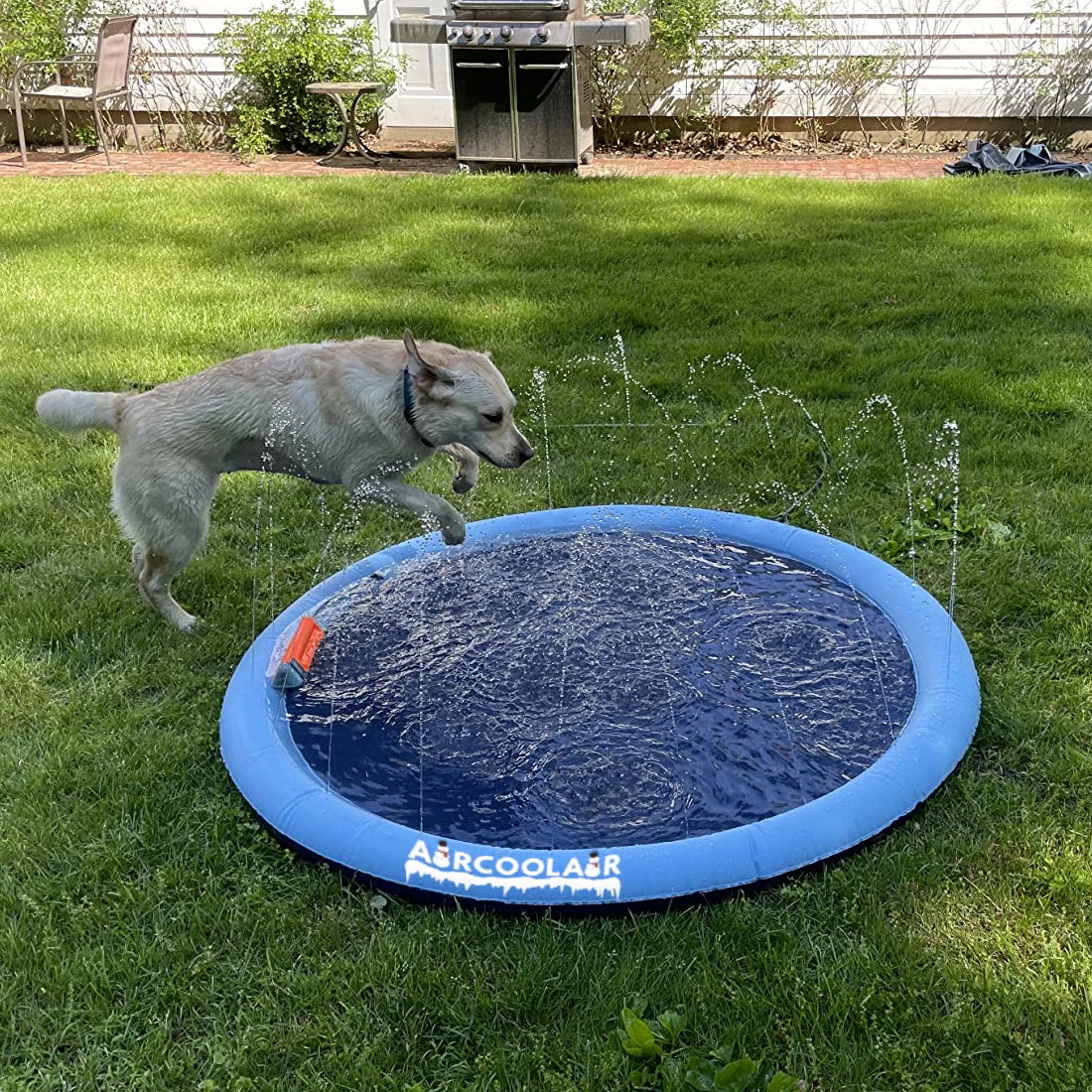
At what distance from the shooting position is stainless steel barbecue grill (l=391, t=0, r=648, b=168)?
1091cm

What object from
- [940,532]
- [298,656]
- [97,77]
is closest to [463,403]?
[298,656]

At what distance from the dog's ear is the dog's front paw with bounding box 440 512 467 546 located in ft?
1.65

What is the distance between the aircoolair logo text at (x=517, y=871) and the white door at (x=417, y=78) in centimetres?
1180

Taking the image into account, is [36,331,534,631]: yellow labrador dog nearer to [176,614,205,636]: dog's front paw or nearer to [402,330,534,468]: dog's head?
[402,330,534,468]: dog's head

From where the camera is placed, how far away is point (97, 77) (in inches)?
495

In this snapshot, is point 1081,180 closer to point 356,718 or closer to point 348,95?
point 348,95

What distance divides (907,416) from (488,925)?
12.8 ft

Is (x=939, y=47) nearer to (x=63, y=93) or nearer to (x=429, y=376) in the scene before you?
(x=63, y=93)

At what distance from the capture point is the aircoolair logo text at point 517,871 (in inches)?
119

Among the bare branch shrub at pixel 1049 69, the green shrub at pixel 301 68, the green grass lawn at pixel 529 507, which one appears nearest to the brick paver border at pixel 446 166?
the green shrub at pixel 301 68

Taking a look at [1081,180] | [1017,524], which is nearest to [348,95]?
[1081,180]

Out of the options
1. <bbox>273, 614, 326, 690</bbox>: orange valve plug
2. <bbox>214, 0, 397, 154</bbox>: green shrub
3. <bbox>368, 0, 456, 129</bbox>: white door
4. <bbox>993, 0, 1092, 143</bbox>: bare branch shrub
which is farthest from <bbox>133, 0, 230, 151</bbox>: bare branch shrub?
<bbox>273, 614, 326, 690</bbox>: orange valve plug

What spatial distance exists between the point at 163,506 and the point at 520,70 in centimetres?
853

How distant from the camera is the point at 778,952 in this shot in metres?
2.94
